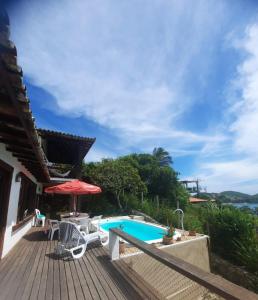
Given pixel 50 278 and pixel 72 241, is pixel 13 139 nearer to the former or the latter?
pixel 50 278

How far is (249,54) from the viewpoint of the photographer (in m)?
6.46

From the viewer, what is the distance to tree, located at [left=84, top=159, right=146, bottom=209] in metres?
16.1

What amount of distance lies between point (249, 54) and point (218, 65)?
1.16 m

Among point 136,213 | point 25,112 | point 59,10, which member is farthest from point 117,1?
point 136,213

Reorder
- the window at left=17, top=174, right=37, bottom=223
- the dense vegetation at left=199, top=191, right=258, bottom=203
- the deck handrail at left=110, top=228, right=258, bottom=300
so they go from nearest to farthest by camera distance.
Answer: the deck handrail at left=110, top=228, right=258, bottom=300, the window at left=17, top=174, right=37, bottom=223, the dense vegetation at left=199, top=191, right=258, bottom=203

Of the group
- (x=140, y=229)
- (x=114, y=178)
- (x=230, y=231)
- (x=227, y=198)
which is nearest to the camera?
(x=230, y=231)

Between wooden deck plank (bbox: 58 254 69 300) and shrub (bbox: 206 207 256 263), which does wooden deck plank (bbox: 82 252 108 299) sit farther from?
shrub (bbox: 206 207 256 263)

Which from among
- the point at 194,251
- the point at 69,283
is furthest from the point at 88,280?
the point at 194,251

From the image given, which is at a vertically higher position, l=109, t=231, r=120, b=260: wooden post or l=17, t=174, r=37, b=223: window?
l=17, t=174, r=37, b=223: window

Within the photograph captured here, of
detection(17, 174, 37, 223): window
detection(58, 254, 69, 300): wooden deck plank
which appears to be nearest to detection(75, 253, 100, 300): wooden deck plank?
detection(58, 254, 69, 300): wooden deck plank

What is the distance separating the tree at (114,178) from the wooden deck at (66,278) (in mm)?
10379

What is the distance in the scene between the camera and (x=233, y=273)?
762 cm

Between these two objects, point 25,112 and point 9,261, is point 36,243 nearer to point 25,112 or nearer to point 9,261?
point 9,261

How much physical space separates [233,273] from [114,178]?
1006 centimetres
